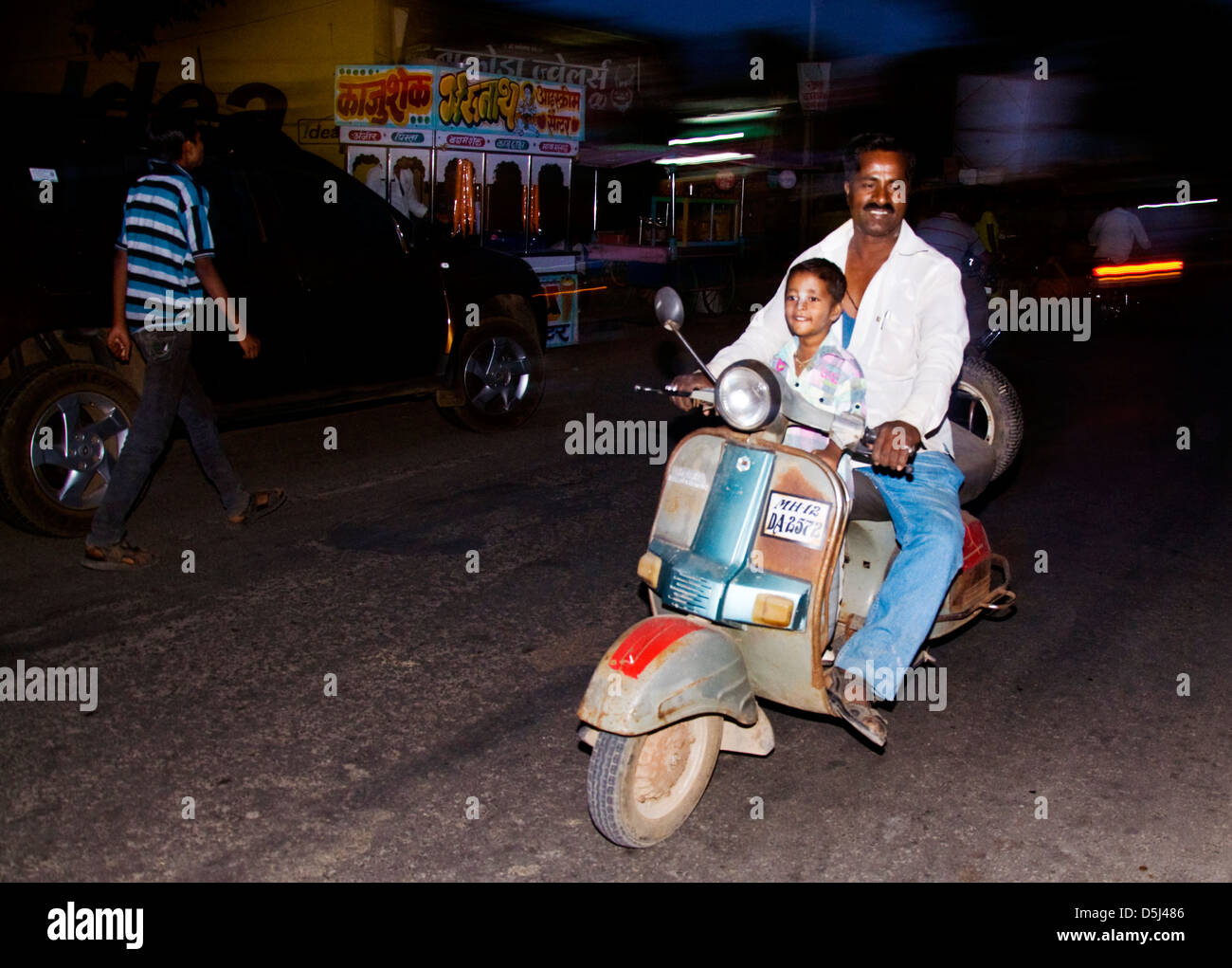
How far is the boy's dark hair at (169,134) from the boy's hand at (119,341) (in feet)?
2.87

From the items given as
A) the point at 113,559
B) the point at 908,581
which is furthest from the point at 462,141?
the point at 908,581

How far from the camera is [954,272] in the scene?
372 centimetres

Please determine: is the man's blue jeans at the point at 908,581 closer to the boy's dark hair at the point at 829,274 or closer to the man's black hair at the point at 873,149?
the boy's dark hair at the point at 829,274

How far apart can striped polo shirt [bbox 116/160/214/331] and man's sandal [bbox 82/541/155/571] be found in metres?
1.11

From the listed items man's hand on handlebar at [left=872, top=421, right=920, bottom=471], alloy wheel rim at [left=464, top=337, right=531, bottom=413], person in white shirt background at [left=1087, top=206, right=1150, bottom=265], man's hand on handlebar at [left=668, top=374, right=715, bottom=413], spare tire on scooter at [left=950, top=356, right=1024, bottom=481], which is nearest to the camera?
man's hand on handlebar at [left=872, top=421, right=920, bottom=471]

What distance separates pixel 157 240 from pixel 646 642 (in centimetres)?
371

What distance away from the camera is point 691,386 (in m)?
3.53

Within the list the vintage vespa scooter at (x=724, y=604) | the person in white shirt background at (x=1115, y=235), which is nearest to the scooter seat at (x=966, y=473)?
the vintage vespa scooter at (x=724, y=604)

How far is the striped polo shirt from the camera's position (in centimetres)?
537

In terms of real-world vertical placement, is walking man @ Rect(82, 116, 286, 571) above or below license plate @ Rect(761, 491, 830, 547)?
above

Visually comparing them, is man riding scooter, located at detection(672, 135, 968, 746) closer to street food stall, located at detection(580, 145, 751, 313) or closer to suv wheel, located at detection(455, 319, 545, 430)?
suv wheel, located at detection(455, 319, 545, 430)

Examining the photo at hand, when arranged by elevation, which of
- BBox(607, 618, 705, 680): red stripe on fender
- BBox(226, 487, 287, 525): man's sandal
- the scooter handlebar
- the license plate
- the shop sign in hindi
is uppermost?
the shop sign in hindi

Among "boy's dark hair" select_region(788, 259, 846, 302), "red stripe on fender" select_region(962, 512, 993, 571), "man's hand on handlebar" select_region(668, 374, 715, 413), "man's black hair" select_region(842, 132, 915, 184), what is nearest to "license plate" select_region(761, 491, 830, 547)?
"man's hand on handlebar" select_region(668, 374, 715, 413)

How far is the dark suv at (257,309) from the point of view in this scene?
226 inches
